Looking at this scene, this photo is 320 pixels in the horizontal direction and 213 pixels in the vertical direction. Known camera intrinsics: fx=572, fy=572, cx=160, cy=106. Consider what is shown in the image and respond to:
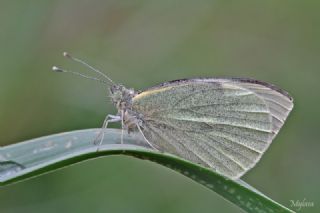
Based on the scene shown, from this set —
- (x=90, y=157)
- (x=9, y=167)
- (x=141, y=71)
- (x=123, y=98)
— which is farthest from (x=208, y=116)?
(x=90, y=157)

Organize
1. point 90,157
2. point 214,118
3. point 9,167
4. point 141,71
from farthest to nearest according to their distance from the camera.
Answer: point 141,71, point 214,118, point 9,167, point 90,157

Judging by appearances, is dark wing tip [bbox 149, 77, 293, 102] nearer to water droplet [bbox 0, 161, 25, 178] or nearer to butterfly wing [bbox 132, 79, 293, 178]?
butterfly wing [bbox 132, 79, 293, 178]

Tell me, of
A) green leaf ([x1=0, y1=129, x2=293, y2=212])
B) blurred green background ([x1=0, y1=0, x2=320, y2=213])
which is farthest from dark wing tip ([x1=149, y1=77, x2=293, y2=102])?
green leaf ([x1=0, y1=129, x2=293, y2=212])

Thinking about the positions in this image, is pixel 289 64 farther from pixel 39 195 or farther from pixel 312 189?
pixel 39 195

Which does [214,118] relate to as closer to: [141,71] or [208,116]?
[208,116]

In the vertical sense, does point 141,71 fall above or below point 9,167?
above

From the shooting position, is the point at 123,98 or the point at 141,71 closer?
the point at 123,98

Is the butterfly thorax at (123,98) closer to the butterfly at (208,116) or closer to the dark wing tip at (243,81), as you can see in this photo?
the butterfly at (208,116)
